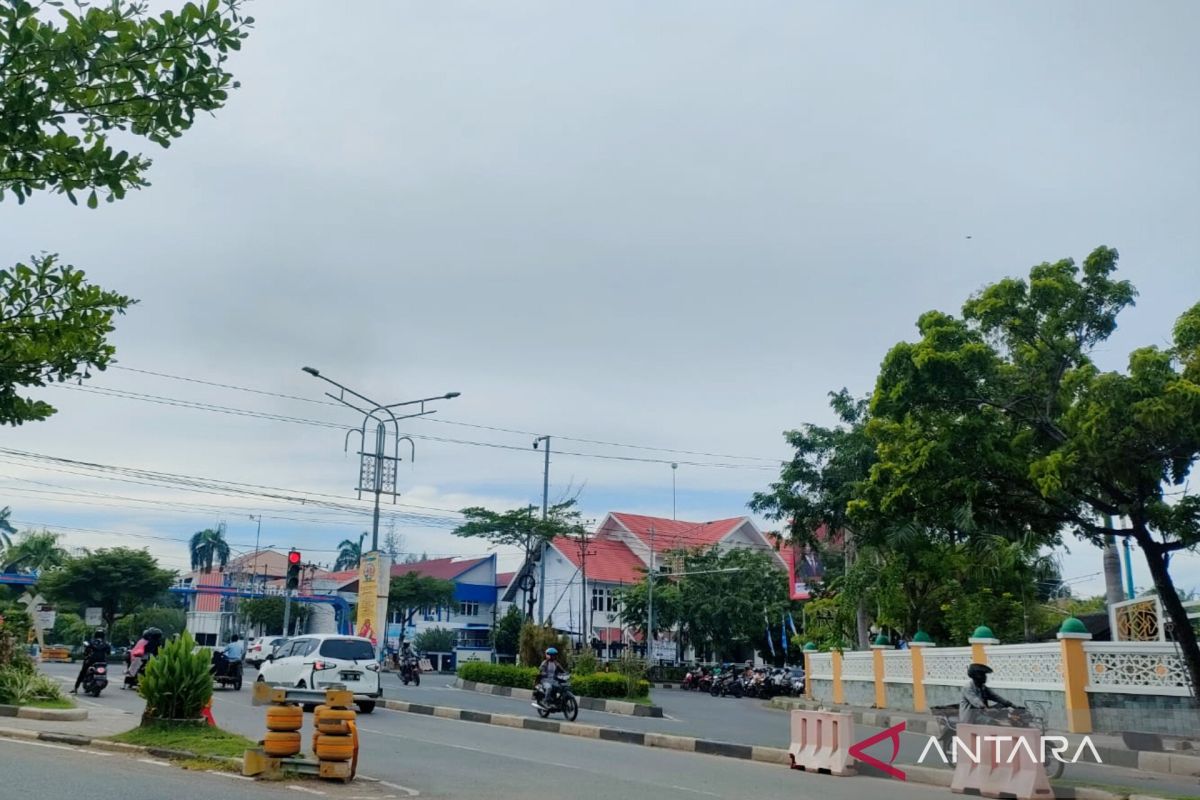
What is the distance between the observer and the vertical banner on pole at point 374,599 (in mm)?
26891

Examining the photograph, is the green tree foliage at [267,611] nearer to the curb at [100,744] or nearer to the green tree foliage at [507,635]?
the green tree foliage at [507,635]

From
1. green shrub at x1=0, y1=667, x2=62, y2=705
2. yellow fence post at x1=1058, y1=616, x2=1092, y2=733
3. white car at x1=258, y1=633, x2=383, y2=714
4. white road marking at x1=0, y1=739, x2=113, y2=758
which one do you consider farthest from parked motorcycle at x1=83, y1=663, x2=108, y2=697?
Answer: yellow fence post at x1=1058, y1=616, x2=1092, y2=733

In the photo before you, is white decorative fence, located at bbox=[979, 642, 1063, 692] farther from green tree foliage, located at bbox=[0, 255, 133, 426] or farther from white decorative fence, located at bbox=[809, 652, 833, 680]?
green tree foliage, located at bbox=[0, 255, 133, 426]

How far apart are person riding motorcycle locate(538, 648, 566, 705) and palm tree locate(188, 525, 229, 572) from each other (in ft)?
275

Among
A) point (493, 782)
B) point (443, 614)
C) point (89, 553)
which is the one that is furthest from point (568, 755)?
point (443, 614)

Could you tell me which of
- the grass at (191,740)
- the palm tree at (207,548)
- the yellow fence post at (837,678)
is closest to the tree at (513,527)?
the yellow fence post at (837,678)

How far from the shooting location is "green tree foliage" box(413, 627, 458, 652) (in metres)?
60.7

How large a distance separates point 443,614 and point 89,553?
21.9 m

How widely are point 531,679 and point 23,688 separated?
15105mm

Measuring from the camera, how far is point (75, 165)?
587cm

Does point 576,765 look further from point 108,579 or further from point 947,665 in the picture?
point 108,579

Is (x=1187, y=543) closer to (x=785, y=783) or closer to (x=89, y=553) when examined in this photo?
(x=785, y=783)

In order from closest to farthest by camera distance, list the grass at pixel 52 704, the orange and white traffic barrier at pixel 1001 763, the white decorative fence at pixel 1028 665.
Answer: the orange and white traffic barrier at pixel 1001 763, the grass at pixel 52 704, the white decorative fence at pixel 1028 665

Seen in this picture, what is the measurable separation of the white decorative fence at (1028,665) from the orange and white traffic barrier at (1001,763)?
24.4 ft
